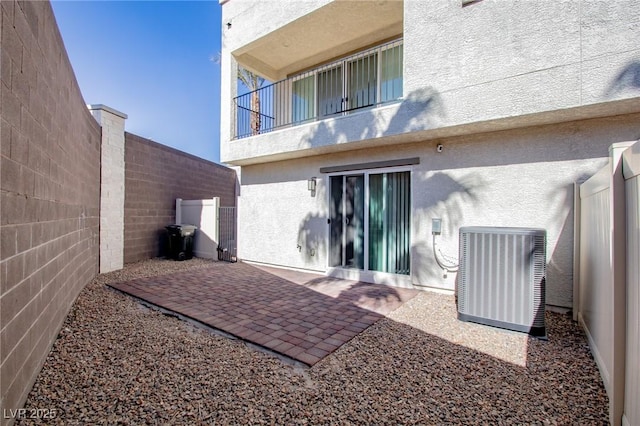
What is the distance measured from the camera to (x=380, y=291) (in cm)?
636

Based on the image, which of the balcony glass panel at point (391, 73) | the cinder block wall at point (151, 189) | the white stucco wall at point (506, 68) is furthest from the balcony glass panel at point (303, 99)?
the cinder block wall at point (151, 189)

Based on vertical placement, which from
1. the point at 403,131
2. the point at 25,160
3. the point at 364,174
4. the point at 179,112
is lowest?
the point at 25,160

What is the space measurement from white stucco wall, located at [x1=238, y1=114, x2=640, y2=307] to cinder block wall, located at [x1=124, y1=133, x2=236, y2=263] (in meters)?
5.09

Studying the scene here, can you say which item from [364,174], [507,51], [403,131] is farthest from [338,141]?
[507,51]

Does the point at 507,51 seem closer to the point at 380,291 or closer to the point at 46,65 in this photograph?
the point at 380,291

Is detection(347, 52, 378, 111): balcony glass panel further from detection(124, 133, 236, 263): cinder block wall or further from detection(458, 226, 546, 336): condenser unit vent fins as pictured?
detection(124, 133, 236, 263): cinder block wall

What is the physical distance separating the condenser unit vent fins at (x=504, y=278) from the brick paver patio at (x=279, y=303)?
1.40 metres

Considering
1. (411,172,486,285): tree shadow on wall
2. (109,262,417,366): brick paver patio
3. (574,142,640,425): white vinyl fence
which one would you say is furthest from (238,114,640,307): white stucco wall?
(574,142,640,425): white vinyl fence

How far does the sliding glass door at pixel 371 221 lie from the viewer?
675 centimetres

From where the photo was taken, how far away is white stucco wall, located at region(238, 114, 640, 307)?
16.4 ft

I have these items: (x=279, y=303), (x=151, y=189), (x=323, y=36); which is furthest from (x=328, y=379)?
(x=151, y=189)

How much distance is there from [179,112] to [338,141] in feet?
119

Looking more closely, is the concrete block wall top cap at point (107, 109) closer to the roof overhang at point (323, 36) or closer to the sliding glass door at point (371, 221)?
the roof overhang at point (323, 36)

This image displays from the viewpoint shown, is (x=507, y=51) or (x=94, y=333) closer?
(x=94, y=333)
